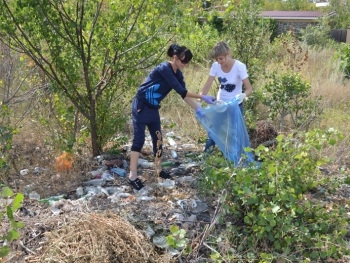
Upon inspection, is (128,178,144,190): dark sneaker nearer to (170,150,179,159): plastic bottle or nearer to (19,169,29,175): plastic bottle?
(170,150,179,159): plastic bottle

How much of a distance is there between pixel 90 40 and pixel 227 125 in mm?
1545

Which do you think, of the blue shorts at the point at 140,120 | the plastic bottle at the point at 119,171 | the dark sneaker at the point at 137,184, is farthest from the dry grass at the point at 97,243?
the plastic bottle at the point at 119,171

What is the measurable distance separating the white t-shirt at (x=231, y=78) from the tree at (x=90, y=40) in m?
0.66

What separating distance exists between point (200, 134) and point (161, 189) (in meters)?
2.07

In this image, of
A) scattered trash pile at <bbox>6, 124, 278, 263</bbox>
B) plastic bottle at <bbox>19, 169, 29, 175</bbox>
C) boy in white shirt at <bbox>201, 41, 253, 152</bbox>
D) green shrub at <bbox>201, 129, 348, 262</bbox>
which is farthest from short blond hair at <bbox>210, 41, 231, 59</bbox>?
plastic bottle at <bbox>19, 169, 29, 175</bbox>

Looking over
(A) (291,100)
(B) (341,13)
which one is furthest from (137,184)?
(B) (341,13)

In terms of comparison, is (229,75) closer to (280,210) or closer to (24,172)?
(280,210)

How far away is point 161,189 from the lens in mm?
4234

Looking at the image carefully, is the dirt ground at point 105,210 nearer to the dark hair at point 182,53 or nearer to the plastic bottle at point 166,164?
the plastic bottle at point 166,164

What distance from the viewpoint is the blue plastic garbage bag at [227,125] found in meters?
4.49

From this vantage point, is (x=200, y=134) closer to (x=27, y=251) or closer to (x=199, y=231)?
(x=199, y=231)

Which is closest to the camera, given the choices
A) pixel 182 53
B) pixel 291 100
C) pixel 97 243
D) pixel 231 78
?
pixel 97 243

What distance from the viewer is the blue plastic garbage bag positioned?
4.49 meters

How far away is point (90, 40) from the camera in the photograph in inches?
176
